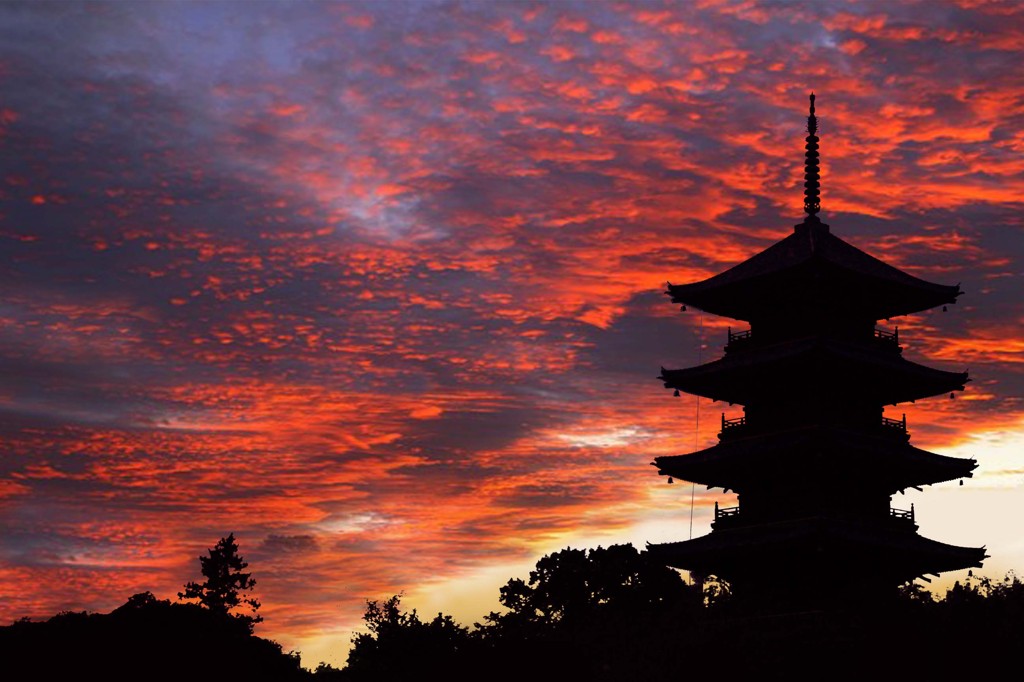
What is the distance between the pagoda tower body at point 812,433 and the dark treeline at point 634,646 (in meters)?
2.17

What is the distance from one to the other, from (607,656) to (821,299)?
17.2 metres

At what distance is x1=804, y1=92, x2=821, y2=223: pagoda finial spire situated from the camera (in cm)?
6625

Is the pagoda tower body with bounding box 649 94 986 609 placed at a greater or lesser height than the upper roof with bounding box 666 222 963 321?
lesser

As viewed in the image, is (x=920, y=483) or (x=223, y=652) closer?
(x=223, y=652)

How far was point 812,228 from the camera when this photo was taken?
64.6 meters

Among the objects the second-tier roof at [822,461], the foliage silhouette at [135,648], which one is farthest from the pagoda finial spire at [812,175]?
the foliage silhouette at [135,648]

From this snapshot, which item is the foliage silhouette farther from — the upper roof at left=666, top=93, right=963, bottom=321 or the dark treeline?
the upper roof at left=666, top=93, right=963, bottom=321

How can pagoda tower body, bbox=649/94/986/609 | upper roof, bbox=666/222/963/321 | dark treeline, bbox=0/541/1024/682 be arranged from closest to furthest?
1. dark treeline, bbox=0/541/1024/682
2. pagoda tower body, bbox=649/94/986/609
3. upper roof, bbox=666/222/963/321

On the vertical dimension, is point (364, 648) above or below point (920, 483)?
below

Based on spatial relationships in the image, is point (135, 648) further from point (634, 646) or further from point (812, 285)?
point (812, 285)

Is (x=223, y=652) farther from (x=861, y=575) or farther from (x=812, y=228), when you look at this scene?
(x=812, y=228)

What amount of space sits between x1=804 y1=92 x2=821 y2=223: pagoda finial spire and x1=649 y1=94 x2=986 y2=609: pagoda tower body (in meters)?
0.86

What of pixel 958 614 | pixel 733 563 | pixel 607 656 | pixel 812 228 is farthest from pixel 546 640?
pixel 812 228

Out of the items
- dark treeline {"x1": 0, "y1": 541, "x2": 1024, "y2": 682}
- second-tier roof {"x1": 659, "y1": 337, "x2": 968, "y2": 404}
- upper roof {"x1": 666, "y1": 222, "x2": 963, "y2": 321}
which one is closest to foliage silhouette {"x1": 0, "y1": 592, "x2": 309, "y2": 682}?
dark treeline {"x1": 0, "y1": 541, "x2": 1024, "y2": 682}
